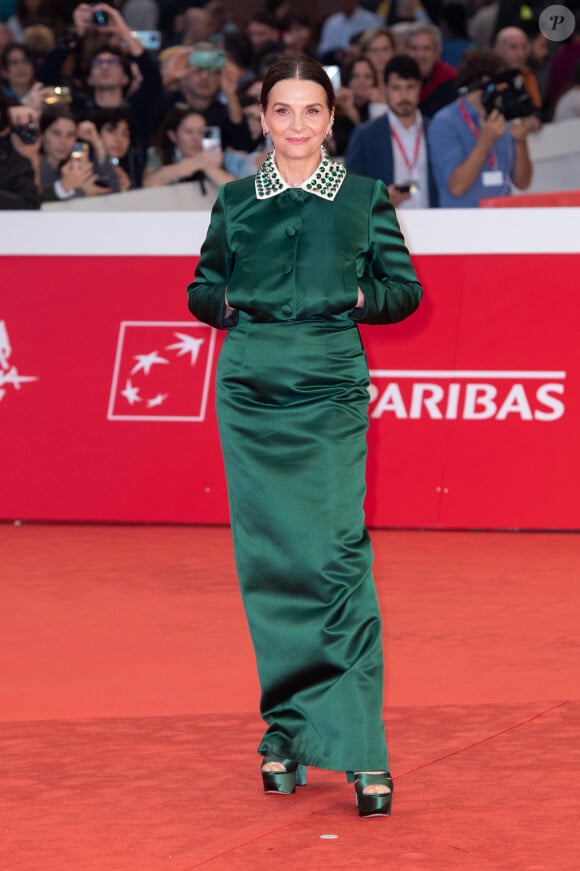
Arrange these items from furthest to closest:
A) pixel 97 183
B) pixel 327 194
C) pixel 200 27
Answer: pixel 200 27 < pixel 97 183 < pixel 327 194

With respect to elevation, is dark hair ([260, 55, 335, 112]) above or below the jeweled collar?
above

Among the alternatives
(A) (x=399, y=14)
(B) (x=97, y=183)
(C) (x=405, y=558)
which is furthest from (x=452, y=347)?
(A) (x=399, y=14)

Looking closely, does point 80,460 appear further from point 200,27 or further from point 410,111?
point 200,27

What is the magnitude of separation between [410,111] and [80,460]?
300 cm

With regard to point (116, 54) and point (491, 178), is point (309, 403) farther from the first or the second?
point (116, 54)

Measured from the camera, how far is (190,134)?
31.2 feet

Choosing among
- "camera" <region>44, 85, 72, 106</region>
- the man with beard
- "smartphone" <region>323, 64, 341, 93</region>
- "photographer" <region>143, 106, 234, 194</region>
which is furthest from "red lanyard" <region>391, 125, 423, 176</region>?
"camera" <region>44, 85, 72, 106</region>

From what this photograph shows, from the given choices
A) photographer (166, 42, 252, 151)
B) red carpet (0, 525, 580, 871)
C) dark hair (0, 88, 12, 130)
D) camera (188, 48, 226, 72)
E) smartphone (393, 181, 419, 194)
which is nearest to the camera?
red carpet (0, 525, 580, 871)

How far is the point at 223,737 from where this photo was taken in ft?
14.5

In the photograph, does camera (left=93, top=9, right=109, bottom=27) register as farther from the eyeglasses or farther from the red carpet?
the red carpet

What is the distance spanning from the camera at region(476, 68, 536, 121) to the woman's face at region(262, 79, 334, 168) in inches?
214

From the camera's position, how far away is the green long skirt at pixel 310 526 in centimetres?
375

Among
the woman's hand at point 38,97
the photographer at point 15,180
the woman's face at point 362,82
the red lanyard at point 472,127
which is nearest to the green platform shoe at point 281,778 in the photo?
the photographer at point 15,180

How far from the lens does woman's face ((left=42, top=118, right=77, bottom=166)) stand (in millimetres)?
9023
